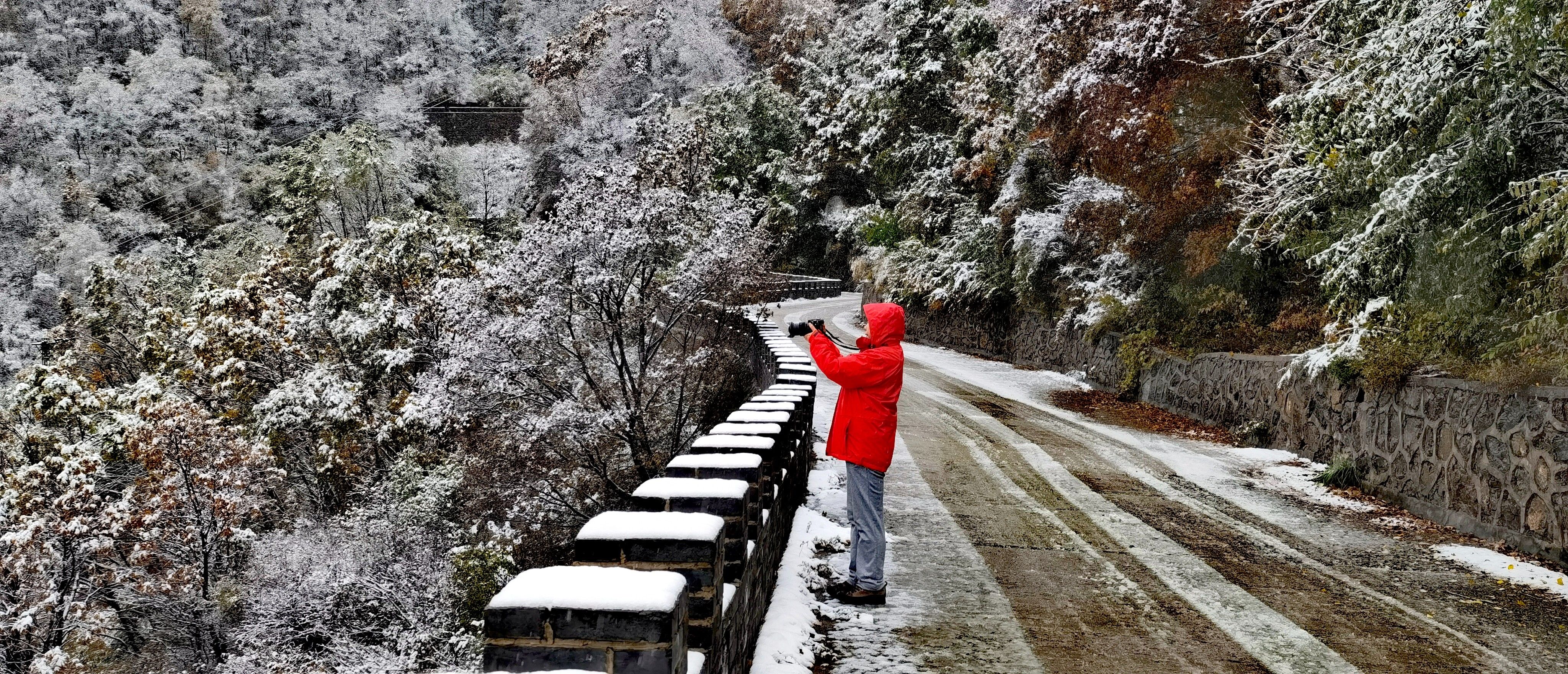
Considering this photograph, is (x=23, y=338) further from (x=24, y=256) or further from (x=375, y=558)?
(x=375, y=558)

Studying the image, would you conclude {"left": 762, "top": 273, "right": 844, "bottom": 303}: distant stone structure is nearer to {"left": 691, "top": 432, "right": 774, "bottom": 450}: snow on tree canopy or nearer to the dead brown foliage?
the dead brown foliage

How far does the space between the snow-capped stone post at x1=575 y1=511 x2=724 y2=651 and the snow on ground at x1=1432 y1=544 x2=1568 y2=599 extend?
19.3 feet

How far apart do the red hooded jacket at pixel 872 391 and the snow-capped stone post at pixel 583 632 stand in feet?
9.26

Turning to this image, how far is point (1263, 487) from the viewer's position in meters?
9.15

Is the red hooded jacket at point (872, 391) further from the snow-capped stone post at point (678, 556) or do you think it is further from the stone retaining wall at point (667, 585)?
the snow-capped stone post at point (678, 556)

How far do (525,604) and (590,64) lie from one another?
47.5 meters

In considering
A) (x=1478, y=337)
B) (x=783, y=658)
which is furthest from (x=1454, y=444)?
(x=783, y=658)

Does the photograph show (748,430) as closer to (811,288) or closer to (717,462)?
(717,462)

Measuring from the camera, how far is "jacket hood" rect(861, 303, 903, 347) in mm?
5082

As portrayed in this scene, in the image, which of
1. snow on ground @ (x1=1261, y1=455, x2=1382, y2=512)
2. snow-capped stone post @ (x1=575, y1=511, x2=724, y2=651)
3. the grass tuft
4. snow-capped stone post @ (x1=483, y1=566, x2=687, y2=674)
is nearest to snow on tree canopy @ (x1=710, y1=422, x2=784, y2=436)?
snow-capped stone post @ (x1=575, y1=511, x2=724, y2=651)

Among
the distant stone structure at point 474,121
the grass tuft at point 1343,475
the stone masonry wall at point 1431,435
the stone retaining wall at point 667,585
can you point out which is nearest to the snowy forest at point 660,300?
the stone masonry wall at point 1431,435

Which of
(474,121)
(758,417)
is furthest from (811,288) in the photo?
(758,417)

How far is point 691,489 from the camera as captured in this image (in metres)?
3.46

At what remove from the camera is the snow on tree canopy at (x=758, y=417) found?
5512 millimetres
